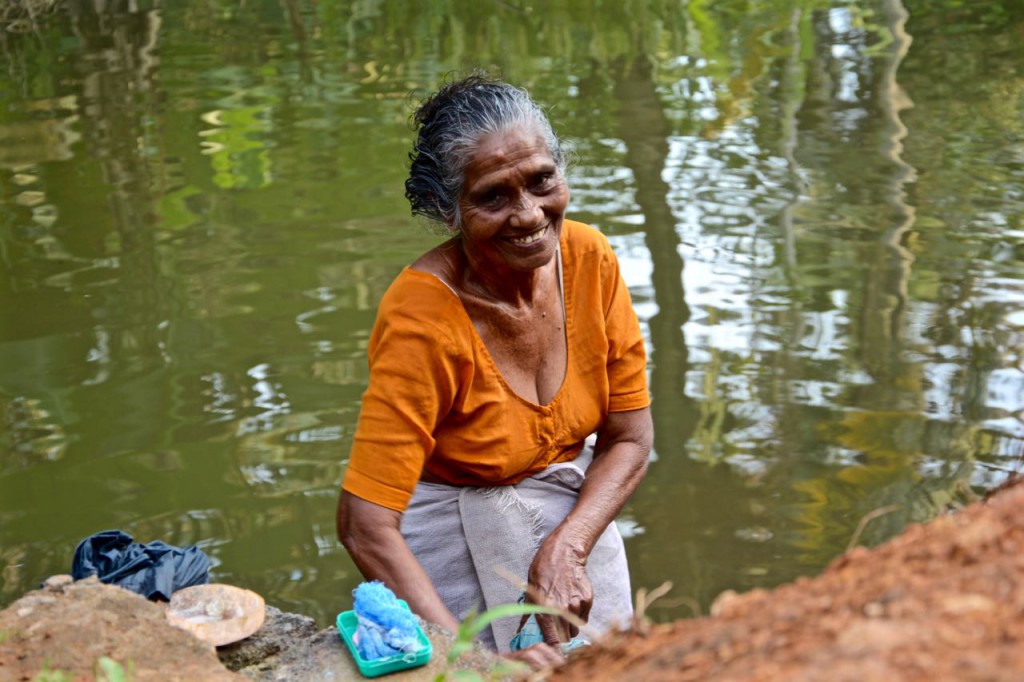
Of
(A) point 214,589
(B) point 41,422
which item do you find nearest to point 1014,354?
(A) point 214,589

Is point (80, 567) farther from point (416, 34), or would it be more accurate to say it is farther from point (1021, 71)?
point (416, 34)

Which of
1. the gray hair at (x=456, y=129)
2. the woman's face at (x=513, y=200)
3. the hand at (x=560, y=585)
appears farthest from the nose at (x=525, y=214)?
the hand at (x=560, y=585)

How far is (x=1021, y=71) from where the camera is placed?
912cm

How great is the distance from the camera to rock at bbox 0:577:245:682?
7.11 feet

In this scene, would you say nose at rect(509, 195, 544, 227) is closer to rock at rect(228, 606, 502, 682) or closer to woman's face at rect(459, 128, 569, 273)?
woman's face at rect(459, 128, 569, 273)

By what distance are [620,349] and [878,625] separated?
1.72 meters

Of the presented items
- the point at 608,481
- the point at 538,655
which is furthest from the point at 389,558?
the point at 608,481

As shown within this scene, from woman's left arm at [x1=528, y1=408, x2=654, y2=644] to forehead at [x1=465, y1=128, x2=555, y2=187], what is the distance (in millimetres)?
693

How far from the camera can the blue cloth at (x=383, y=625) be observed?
2426 mm

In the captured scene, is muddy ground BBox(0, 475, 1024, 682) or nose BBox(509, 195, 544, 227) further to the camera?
nose BBox(509, 195, 544, 227)

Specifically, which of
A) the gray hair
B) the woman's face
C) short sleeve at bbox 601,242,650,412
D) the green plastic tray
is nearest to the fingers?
the green plastic tray

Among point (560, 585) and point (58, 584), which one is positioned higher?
point (58, 584)

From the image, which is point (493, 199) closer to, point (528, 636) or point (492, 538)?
point (492, 538)

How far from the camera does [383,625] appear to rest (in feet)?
8.00
